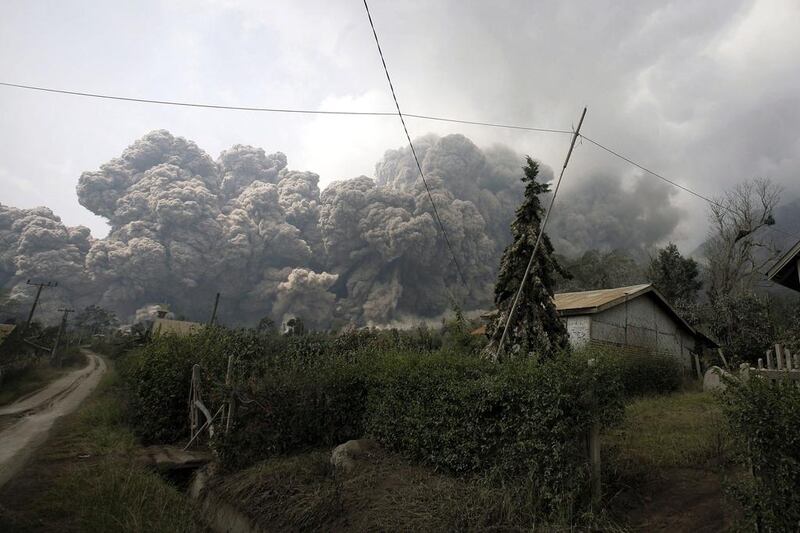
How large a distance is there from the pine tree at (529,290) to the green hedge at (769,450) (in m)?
7.76

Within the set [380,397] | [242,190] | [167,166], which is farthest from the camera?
[242,190]

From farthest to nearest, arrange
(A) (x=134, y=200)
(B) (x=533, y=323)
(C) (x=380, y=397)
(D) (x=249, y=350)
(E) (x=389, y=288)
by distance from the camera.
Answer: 1. (A) (x=134, y=200)
2. (E) (x=389, y=288)
3. (D) (x=249, y=350)
4. (B) (x=533, y=323)
5. (C) (x=380, y=397)

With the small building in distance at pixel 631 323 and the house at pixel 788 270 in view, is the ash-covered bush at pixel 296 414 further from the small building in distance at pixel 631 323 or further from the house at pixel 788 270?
the small building in distance at pixel 631 323

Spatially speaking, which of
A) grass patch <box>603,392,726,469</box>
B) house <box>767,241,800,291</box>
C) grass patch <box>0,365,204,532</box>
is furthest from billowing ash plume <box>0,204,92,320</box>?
house <box>767,241,800,291</box>

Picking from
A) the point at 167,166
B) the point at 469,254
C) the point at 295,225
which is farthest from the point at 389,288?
the point at 167,166

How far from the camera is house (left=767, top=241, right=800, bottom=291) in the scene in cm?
1038

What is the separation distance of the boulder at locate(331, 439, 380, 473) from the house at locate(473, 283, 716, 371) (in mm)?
11549

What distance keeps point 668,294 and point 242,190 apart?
129 m

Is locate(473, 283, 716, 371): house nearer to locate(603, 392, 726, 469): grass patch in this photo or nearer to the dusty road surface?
locate(603, 392, 726, 469): grass patch

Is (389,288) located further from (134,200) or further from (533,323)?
(533,323)

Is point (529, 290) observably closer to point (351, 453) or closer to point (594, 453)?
point (351, 453)

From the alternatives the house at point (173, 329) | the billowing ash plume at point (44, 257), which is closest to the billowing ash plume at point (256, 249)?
the billowing ash plume at point (44, 257)

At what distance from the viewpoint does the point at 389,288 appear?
107125 millimetres

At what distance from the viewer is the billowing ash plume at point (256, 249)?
103812mm
